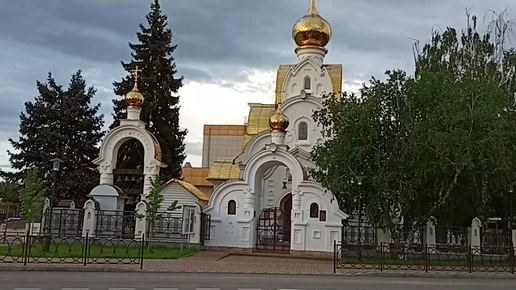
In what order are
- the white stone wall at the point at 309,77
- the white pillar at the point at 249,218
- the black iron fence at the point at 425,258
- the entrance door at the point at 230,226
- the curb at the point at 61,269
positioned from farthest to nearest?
1. the white stone wall at the point at 309,77
2. the entrance door at the point at 230,226
3. the white pillar at the point at 249,218
4. the black iron fence at the point at 425,258
5. the curb at the point at 61,269

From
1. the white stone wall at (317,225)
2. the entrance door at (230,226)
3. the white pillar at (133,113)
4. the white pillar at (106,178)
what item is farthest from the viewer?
the white pillar at (133,113)

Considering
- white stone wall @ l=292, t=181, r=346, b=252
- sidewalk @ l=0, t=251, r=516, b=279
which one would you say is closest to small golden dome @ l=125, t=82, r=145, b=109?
white stone wall @ l=292, t=181, r=346, b=252

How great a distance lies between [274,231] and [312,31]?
13.2 m

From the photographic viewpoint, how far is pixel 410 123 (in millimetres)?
22641

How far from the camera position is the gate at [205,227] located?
25266mm

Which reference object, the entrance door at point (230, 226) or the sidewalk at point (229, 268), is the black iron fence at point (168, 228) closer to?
the entrance door at point (230, 226)

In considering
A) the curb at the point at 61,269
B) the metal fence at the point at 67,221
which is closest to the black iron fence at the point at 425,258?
the curb at the point at 61,269

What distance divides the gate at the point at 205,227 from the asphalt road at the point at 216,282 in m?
9.83

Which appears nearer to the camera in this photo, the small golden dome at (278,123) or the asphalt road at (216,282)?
the asphalt road at (216,282)

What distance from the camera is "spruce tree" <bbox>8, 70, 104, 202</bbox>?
3294 centimetres

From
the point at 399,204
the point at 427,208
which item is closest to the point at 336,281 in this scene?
the point at 399,204

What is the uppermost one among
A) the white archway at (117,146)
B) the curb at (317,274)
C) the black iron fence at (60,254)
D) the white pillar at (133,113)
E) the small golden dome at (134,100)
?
the small golden dome at (134,100)

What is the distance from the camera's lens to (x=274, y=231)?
2566cm

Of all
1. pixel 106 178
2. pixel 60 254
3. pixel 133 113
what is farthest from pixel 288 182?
pixel 60 254
